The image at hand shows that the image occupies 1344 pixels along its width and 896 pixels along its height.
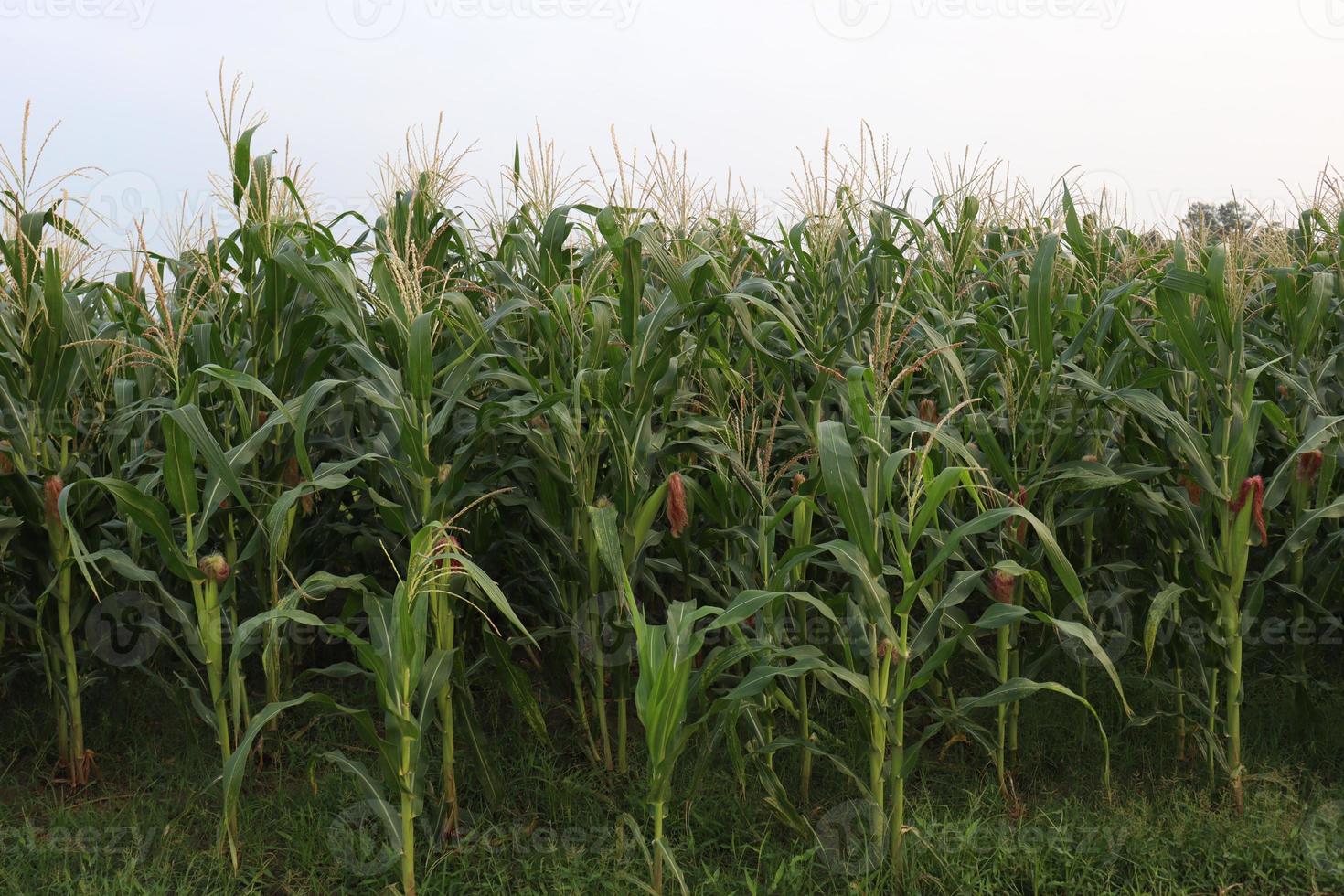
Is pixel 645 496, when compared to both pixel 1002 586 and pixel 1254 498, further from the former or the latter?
pixel 1254 498

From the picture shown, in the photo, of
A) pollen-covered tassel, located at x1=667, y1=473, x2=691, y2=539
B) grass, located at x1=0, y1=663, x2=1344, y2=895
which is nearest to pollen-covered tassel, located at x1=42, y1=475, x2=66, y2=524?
grass, located at x1=0, y1=663, x2=1344, y2=895

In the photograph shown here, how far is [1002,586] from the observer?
3.85 meters

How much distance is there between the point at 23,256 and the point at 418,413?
5.41ft

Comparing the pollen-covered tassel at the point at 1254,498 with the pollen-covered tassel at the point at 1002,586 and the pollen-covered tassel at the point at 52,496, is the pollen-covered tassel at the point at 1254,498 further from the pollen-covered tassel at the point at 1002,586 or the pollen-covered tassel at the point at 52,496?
the pollen-covered tassel at the point at 52,496

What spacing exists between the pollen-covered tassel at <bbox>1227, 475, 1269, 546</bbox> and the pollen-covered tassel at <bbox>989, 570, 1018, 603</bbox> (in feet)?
2.73

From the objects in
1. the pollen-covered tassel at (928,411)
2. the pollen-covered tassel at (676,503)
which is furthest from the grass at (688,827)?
the pollen-covered tassel at (928,411)

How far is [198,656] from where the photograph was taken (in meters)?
3.71

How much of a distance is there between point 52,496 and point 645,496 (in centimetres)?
225

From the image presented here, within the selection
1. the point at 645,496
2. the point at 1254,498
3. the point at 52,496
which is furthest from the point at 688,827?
the point at 52,496

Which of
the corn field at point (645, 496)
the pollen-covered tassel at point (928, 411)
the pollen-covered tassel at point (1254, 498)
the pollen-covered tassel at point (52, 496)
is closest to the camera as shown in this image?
the corn field at point (645, 496)

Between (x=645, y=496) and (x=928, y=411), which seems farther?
(x=928, y=411)

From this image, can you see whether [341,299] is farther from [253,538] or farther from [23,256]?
→ [23,256]

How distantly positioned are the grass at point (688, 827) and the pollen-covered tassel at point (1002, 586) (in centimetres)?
77

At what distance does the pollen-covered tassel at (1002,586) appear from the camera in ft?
12.6
